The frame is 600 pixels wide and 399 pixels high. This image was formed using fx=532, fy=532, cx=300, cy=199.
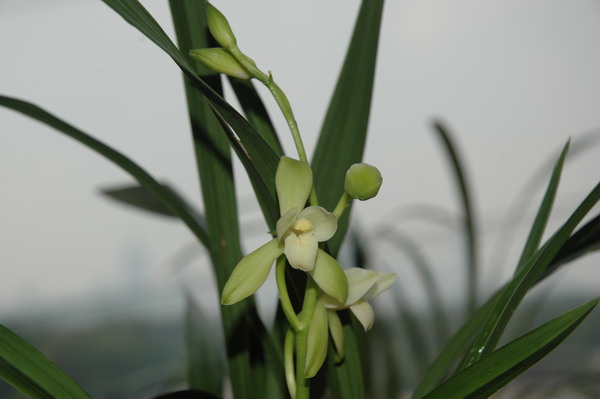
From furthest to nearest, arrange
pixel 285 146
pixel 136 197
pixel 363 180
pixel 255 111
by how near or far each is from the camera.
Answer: pixel 285 146
pixel 136 197
pixel 255 111
pixel 363 180

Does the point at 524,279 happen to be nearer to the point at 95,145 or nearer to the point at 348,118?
the point at 348,118

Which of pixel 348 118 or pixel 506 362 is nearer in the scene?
pixel 506 362

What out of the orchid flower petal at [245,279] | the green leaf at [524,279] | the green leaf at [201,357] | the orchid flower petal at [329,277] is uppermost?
the orchid flower petal at [245,279]

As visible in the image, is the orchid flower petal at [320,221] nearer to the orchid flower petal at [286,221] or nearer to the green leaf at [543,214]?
the orchid flower petal at [286,221]

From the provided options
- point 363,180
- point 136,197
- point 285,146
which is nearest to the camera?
point 363,180

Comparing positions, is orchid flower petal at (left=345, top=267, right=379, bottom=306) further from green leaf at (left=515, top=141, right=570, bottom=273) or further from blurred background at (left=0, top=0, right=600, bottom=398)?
blurred background at (left=0, top=0, right=600, bottom=398)

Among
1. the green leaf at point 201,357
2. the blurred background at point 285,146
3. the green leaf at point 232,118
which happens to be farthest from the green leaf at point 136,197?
the blurred background at point 285,146

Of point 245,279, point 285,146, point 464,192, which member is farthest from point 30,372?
point 285,146

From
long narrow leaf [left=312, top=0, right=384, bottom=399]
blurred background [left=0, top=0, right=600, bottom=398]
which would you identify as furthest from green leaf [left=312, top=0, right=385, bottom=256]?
blurred background [left=0, top=0, right=600, bottom=398]
